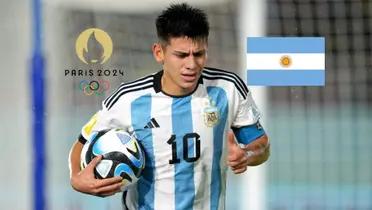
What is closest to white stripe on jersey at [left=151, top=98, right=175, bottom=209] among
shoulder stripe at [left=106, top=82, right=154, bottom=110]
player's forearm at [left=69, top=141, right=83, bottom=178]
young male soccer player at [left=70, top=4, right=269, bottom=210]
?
young male soccer player at [left=70, top=4, right=269, bottom=210]

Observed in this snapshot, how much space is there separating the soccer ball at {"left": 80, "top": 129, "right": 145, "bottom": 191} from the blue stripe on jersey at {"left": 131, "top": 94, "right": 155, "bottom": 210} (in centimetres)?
6

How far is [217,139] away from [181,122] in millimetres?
160

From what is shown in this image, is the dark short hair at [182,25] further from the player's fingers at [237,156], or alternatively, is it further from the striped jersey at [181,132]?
the player's fingers at [237,156]

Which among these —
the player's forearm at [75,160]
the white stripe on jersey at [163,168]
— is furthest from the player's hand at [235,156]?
the player's forearm at [75,160]

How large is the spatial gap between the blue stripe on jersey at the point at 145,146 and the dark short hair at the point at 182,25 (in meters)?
0.27

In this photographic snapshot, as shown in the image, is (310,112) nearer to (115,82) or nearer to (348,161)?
(348,161)

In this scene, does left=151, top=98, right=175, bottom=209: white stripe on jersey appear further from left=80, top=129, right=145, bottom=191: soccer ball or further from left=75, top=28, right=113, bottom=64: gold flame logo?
left=75, top=28, right=113, bottom=64: gold flame logo

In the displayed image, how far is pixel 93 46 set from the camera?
149 inches

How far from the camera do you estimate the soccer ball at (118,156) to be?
9.70 feet

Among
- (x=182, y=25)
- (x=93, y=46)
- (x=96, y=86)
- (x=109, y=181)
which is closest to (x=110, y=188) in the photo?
(x=109, y=181)

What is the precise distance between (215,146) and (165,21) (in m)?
0.53

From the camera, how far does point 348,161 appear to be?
162 inches

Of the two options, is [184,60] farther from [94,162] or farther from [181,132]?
[94,162]

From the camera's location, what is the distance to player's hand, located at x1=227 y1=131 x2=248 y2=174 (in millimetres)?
3062
